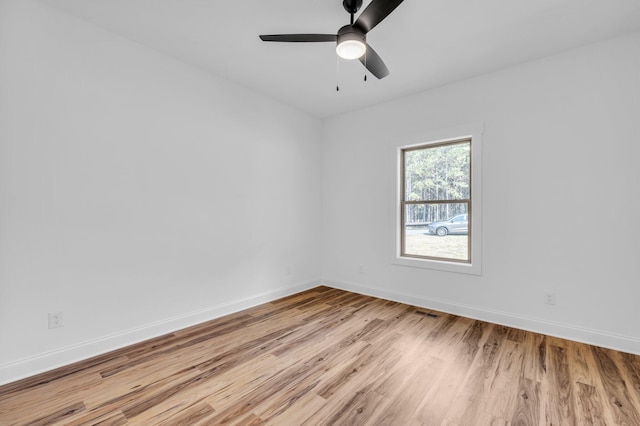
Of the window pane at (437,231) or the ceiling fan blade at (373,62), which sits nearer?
the ceiling fan blade at (373,62)

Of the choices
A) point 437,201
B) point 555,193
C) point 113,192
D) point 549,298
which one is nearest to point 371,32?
point 437,201

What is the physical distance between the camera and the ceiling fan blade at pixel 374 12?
1671 mm

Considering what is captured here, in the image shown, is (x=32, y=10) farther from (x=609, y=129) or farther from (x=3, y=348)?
(x=609, y=129)

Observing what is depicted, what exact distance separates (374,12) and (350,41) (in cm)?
21

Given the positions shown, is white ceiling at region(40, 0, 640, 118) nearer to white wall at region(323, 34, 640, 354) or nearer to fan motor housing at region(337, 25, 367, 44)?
white wall at region(323, 34, 640, 354)

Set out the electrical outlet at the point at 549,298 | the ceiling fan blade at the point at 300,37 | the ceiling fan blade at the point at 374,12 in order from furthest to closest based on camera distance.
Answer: the electrical outlet at the point at 549,298
the ceiling fan blade at the point at 300,37
the ceiling fan blade at the point at 374,12

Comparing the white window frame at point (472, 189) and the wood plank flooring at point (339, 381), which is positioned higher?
the white window frame at point (472, 189)

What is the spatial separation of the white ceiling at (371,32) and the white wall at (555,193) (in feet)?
0.90

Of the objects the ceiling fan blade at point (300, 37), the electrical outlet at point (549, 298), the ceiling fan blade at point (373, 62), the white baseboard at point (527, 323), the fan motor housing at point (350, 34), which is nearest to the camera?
the fan motor housing at point (350, 34)

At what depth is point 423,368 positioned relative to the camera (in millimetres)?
2221

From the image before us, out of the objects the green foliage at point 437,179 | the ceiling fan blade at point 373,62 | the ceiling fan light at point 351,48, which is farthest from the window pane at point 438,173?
the ceiling fan light at point 351,48

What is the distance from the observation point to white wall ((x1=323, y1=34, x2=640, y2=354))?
250 centimetres

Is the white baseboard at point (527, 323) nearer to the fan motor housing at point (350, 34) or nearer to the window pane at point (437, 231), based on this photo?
the window pane at point (437, 231)

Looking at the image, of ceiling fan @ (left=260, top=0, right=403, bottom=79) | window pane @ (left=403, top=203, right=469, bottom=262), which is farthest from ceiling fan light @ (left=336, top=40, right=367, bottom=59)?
window pane @ (left=403, top=203, right=469, bottom=262)
